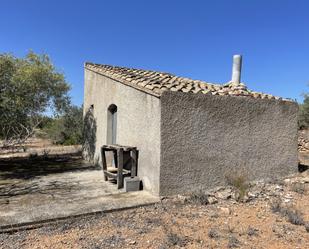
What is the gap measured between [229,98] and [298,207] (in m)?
2.99

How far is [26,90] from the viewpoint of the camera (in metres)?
9.71

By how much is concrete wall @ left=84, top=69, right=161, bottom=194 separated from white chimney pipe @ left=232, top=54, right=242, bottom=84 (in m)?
4.23

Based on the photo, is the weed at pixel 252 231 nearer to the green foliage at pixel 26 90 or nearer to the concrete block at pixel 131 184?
the concrete block at pixel 131 184

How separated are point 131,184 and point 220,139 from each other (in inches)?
97.4

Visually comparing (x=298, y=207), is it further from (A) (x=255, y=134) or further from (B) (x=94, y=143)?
(B) (x=94, y=143)

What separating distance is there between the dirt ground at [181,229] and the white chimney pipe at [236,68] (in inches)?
205

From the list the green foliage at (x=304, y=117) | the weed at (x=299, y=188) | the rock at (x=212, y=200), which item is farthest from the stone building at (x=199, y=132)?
the green foliage at (x=304, y=117)

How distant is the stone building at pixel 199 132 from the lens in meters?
6.82

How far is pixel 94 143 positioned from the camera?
1190 centimetres

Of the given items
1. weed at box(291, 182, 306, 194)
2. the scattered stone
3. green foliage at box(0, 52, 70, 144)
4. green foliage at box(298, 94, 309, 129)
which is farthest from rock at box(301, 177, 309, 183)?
green foliage at box(298, 94, 309, 129)

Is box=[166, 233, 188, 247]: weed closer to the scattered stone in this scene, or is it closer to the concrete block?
the scattered stone

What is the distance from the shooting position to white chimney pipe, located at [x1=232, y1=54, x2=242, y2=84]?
10613 millimetres

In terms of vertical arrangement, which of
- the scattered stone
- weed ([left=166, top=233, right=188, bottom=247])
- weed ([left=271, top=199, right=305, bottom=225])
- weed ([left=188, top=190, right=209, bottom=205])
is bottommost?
weed ([left=166, top=233, right=188, bottom=247])

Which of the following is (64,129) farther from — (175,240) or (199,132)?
(175,240)
